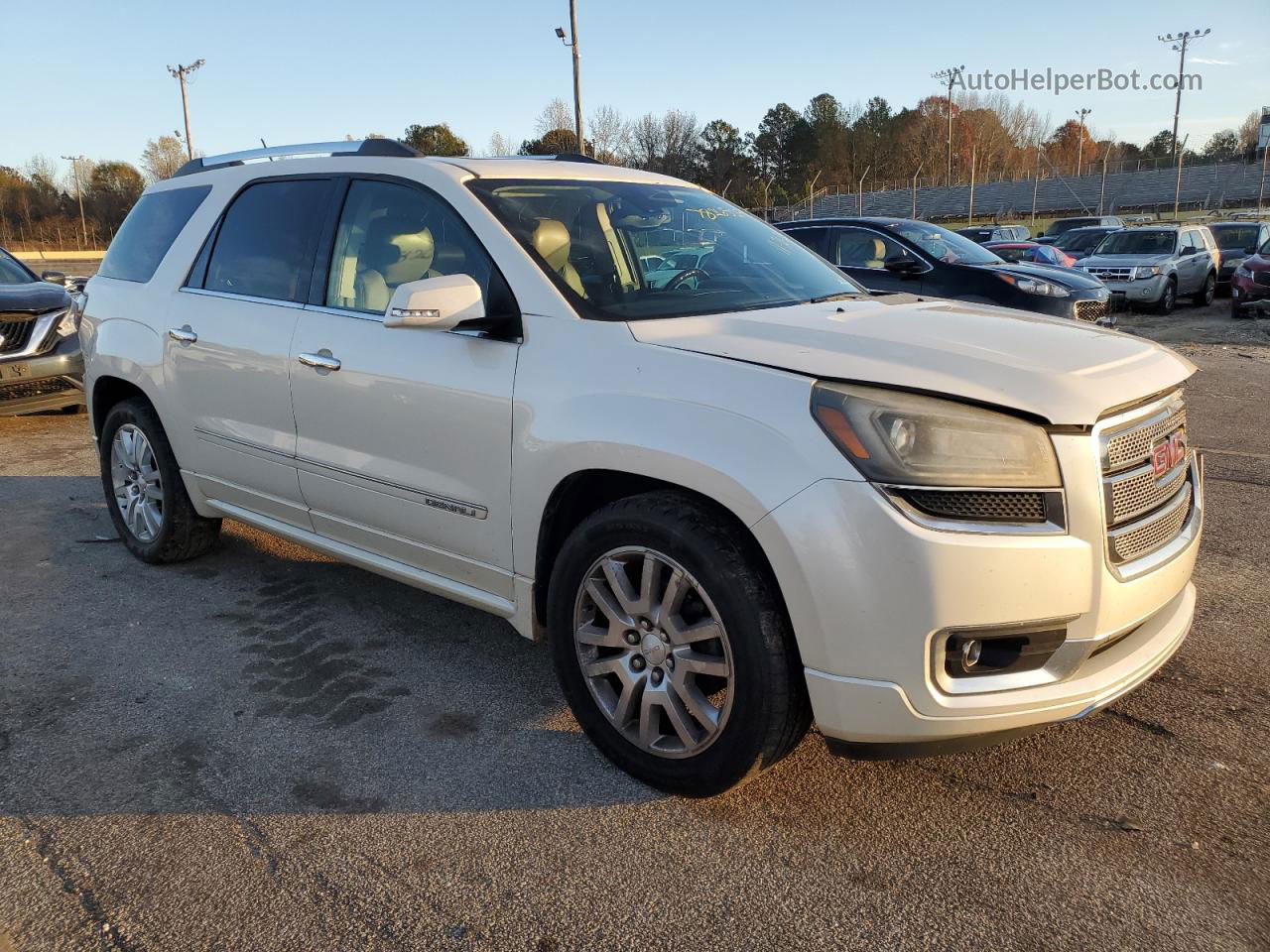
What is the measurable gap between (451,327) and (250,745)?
147 centimetres

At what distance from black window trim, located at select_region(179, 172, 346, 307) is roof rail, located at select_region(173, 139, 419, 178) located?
0.43ft

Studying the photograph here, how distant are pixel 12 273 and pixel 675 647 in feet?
31.8

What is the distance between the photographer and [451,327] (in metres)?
→ 2.99

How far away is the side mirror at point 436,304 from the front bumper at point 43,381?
6.60 m

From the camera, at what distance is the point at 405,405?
10.7 ft

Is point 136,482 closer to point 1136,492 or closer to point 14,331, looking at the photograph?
point 1136,492

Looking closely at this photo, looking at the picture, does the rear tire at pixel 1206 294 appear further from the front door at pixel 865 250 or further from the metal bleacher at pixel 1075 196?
the metal bleacher at pixel 1075 196

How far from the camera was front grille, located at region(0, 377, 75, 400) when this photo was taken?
8344 millimetres

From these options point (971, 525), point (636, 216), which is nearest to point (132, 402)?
point (636, 216)

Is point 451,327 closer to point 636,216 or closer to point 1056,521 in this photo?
point 636,216

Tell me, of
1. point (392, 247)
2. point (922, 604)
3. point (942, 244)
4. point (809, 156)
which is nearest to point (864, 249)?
point (942, 244)

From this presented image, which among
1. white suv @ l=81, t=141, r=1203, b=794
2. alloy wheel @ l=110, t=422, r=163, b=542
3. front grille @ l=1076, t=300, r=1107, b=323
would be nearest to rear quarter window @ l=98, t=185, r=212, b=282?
white suv @ l=81, t=141, r=1203, b=794

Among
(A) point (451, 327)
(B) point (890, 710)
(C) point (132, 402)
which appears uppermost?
(A) point (451, 327)

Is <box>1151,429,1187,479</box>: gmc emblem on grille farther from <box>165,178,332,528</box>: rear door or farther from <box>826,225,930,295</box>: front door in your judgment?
<box>826,225,930,295</box>: front door
